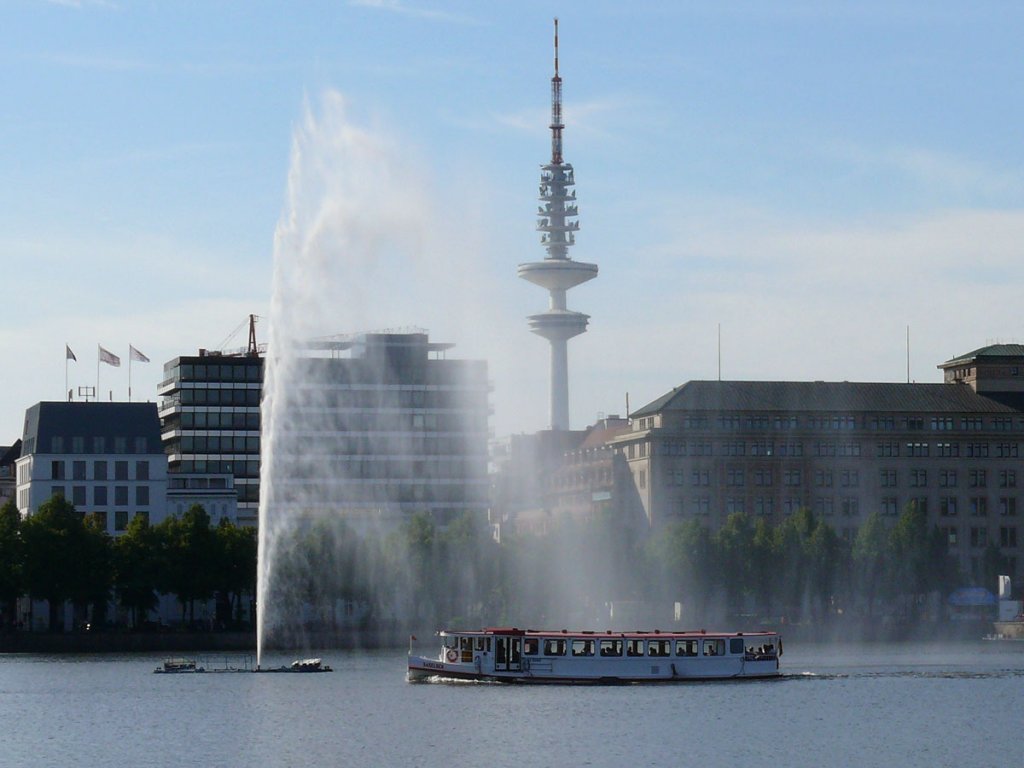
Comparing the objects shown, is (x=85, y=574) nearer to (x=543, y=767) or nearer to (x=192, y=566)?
(x=192, y=566)

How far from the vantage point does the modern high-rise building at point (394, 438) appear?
175 m

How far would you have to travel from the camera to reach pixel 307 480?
589 ft

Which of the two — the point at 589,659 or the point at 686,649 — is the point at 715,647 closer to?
the point at 686,649

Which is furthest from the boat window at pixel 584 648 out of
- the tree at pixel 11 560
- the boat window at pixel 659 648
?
the tree at pixel 11 560

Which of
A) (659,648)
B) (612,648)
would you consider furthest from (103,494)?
(659,648)

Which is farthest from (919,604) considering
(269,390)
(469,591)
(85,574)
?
(269,390)

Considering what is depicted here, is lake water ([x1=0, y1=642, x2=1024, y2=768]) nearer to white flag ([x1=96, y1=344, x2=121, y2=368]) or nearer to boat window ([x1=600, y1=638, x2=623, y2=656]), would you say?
boat window ([x1=600, y1=638, x2=623, y2=656])

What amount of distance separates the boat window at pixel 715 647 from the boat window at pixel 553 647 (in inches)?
300

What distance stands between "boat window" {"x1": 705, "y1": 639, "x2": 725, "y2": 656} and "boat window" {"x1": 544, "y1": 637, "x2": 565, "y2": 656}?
762 centimetres

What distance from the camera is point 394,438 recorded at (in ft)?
639

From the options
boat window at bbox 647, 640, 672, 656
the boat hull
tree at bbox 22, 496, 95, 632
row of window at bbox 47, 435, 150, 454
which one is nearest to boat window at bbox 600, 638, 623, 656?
the boat hull

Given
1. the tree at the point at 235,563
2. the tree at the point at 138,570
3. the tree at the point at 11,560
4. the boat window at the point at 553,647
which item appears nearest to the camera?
the boat window at the point at 553,647

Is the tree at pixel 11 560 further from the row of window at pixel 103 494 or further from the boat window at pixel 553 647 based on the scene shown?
the boat window at pixel 553 647

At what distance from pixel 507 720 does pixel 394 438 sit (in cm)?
10820
